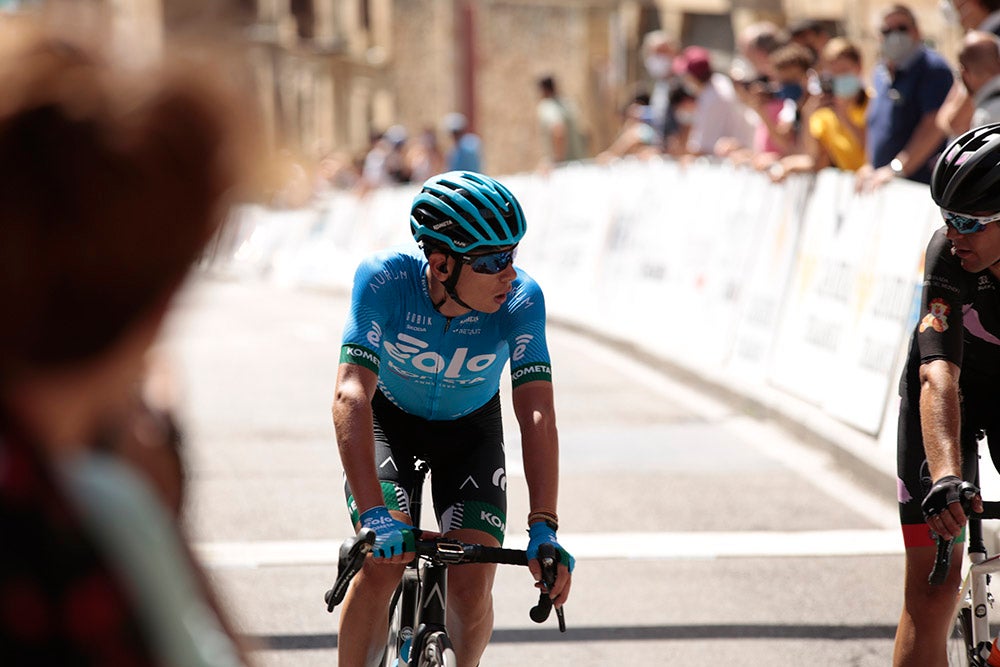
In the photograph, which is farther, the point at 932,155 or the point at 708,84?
the point at 708,84

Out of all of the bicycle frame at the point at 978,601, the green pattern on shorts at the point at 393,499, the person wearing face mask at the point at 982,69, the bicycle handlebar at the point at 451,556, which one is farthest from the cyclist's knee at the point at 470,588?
the person wearing face mask at the point at 982,69

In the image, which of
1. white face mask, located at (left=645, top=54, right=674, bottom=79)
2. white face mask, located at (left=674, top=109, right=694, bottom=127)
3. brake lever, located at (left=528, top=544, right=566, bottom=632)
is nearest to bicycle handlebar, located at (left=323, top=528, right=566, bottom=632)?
brake lever, located at (left=528, top=544, right=566, bottom=632)

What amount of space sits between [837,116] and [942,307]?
7572mm

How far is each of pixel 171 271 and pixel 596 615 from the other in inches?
218

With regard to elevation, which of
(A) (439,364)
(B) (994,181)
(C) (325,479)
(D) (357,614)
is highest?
(B) (994,181)

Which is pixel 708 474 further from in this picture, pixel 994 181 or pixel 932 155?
pixel 994 181

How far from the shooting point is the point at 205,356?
1684 cm

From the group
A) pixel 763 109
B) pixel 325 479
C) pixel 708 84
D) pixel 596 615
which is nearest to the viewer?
pixel 596 615

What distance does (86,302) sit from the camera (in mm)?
1463

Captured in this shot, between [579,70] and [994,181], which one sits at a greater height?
[994,181]

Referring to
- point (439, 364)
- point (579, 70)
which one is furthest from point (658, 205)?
point (579, 70)

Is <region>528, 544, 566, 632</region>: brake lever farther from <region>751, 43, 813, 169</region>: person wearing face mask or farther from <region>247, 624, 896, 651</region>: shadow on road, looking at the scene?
<region>751, 43, 813, 169</region>: person wearing face mask

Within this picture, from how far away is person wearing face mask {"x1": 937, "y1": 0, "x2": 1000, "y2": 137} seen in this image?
30.9 ft

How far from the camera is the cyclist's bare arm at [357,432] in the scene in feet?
13.4
